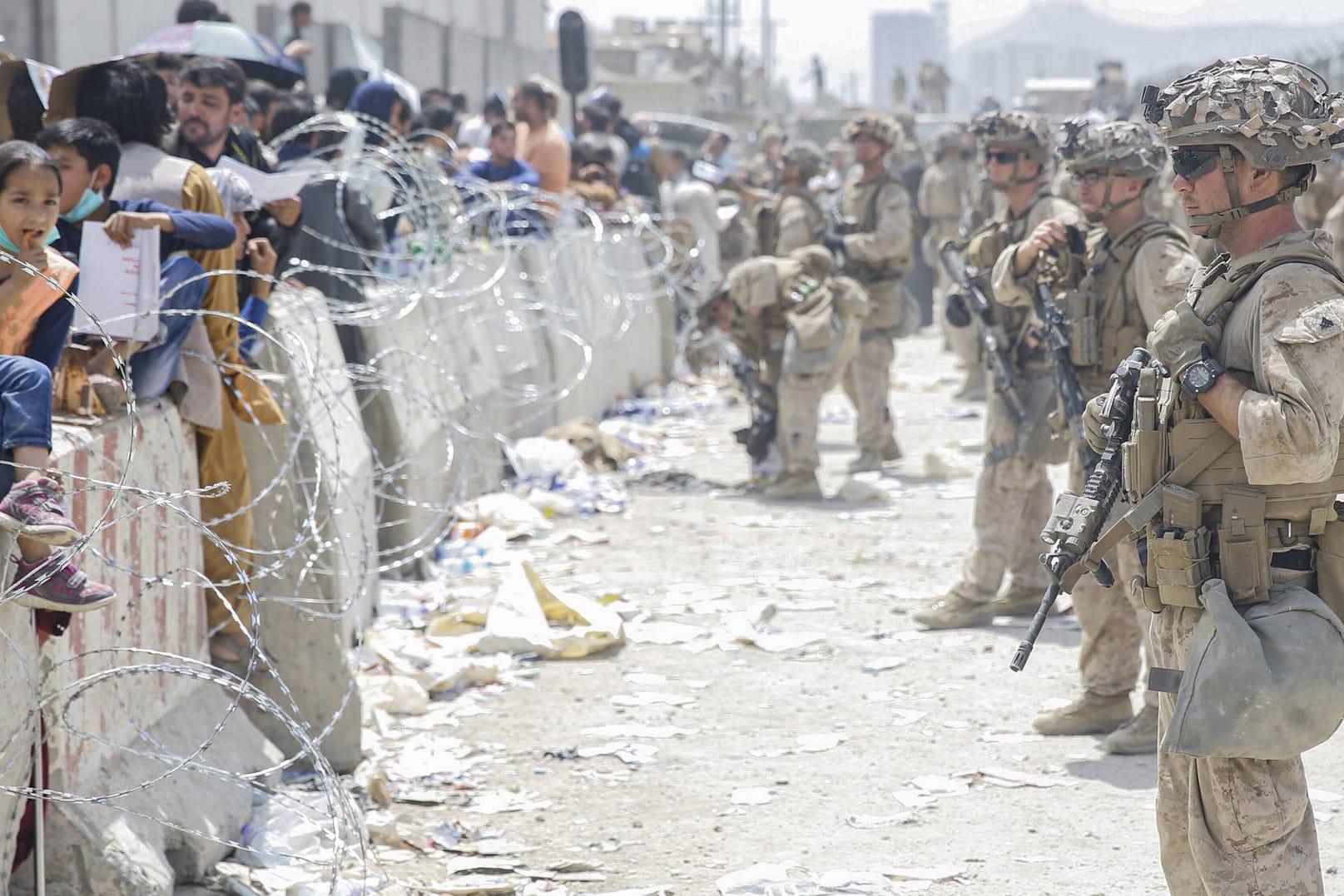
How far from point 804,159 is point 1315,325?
22.7ft

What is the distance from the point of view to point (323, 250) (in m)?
6.89

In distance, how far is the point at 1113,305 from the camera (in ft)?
16.3

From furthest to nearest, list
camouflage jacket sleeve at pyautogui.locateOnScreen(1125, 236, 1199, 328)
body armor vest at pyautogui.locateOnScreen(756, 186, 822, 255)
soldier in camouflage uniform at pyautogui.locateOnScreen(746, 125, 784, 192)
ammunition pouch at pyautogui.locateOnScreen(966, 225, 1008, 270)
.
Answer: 1. soldier in camouflage uniform at pyautogui.locateOnScreen(746, 125, 784, 192)
2. body armor vest at pyautogui.locateOnScreen(756, 186, 822, 255)
3. ammunition pouch at pyautogui.locateOnScreen(966, 225, 1008, 270)
4. camouflage jacket sleeve at pyautogui.locateOnScreen(1125, 236, 1199, 328)

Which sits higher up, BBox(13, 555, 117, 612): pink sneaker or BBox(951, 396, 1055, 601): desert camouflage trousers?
BBox(13, 555, 117, 612): pink sneaker

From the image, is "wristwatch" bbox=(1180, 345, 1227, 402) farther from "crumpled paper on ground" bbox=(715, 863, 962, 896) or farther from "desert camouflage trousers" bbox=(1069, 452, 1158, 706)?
"desert camouflage trousers" bbox=(1069, 452, 1158, 706)

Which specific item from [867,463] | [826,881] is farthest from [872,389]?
[826,881]

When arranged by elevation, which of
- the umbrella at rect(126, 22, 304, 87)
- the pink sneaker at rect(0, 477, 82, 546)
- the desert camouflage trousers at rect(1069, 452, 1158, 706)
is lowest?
the desert camouflage trousers at rect(1069, 452, 1158, 706)

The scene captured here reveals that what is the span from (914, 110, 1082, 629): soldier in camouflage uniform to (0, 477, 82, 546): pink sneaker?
3925mm

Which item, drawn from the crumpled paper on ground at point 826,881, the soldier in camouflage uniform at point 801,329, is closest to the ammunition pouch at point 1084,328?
the crumpled paper on ground at point 826,881

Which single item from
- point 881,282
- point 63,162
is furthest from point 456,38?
point 63,162

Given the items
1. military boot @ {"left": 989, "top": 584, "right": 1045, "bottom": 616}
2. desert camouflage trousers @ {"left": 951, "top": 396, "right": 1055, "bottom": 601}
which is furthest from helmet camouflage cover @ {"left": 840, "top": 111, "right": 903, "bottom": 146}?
military boot @ {"left": 989, "top": 584, "right": 1045, "bottom": 616}

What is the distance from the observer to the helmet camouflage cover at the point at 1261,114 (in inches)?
119

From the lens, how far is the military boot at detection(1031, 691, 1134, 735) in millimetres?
5074

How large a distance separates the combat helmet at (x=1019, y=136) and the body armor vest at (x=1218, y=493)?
2986mm
